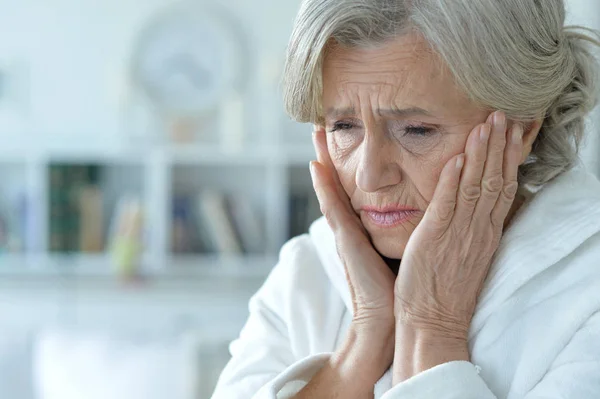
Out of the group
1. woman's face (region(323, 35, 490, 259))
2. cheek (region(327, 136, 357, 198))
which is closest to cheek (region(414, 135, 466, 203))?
woman's face (region(323, 35, 490, 259))

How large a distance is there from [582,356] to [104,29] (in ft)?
12.4

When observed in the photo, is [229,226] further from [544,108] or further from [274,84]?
[544,108]

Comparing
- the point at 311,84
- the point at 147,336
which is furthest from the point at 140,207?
the point at 311,84

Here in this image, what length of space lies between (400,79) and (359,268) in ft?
1.07

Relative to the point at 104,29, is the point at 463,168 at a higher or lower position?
lower

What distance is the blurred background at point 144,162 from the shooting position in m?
4.24

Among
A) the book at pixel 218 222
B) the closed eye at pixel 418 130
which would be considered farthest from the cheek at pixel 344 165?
the book at pixel 218 222

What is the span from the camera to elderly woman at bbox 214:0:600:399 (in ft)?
3.88

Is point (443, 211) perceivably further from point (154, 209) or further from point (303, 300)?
point (154, 209)

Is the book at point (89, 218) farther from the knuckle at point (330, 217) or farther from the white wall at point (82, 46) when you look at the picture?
the knuckle at point (330, 217)

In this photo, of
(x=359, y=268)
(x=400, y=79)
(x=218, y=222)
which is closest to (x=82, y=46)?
(x=218, y=222)

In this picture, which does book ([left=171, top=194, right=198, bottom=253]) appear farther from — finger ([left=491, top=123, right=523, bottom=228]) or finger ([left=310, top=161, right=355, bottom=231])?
finger ([left=491, top=123, right=523, bottom=228])

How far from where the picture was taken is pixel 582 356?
45.0 inches

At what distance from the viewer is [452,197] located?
48.6 inches
